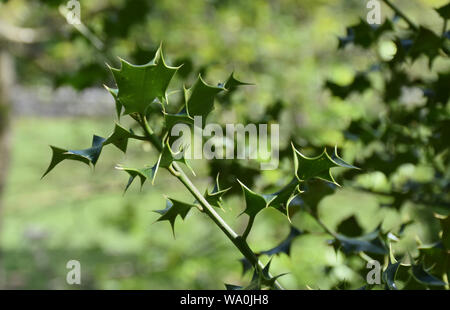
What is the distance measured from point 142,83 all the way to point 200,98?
7 centimetres

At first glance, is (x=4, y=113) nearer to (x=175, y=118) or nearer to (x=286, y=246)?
(x=286, y=246)

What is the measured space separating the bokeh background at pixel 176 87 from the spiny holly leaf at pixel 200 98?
0.33m

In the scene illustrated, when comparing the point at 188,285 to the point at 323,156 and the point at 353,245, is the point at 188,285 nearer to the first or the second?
the point at 353,245

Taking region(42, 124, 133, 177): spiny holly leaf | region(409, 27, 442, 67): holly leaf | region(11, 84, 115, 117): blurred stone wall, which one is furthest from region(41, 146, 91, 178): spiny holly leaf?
region(11, 84, 115, 117): blurred stone wall

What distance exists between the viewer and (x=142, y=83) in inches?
19.2

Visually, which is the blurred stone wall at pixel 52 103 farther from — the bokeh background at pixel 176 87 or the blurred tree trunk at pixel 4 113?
the blurred tree trunk at pixel 4 113

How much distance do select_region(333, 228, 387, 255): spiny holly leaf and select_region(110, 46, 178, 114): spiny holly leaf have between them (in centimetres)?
34

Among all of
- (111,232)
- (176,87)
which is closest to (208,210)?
(176,87)

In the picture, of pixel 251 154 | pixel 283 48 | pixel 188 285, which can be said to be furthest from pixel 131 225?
pixel 251 154

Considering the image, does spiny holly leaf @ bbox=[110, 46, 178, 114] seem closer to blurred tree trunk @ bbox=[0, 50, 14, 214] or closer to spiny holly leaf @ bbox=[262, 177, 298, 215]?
spiny holly leaf @ bbox=[262, 177, 298, 215]

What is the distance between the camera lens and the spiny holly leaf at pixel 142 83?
1.58 feet

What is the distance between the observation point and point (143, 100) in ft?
1.62

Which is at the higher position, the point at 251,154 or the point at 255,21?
the point at 255,21

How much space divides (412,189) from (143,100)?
668mm
